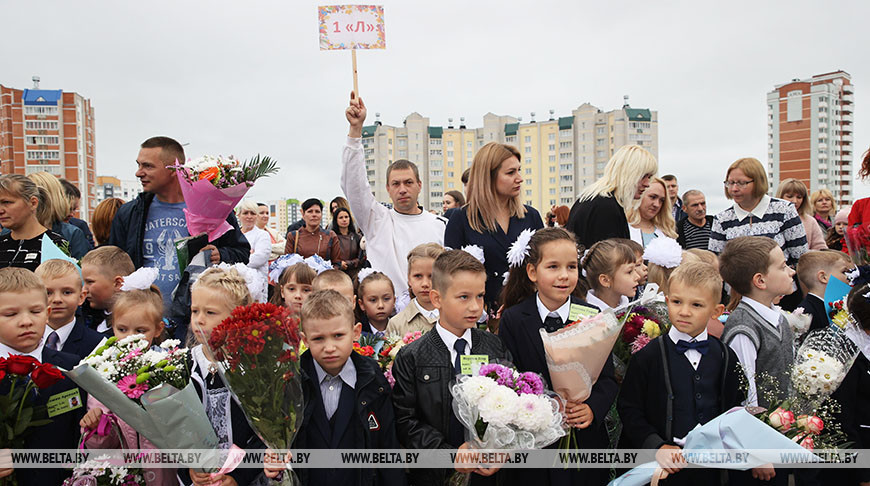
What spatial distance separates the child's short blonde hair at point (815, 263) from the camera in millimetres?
4262

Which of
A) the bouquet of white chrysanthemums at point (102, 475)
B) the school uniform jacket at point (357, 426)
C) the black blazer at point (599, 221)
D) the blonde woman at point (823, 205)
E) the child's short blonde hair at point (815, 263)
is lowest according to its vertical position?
the bouquet of white chrysanthemums at point (102, 475)

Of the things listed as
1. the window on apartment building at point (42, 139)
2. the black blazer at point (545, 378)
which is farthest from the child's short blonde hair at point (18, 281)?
the window on apartment building at point (42, 139)

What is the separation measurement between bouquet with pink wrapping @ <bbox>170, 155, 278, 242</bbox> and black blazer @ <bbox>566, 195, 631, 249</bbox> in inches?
99.2

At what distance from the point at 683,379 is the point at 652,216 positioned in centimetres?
300

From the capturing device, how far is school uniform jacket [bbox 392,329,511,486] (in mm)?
2660

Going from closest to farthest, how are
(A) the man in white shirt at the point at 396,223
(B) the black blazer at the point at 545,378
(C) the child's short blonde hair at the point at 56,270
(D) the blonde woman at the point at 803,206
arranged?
(B) the black blazer at the point at 545,378
(C) the child's short blonde hair at the point at 56,270
(A) the man in white shirt at the point at 396,223
(D) the blonde woman at the point at 803,206

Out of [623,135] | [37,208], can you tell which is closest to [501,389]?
[37,208]

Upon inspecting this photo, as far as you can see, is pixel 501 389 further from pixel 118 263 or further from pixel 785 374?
pixel 118 263

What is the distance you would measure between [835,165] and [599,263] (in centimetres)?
4737

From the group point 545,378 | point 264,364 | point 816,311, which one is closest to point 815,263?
point 816,311

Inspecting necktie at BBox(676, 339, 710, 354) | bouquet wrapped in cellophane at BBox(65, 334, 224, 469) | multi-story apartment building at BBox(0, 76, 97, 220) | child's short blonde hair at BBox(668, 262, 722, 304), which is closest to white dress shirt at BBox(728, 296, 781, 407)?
necktie at BBox(676, 339, 710, 354)

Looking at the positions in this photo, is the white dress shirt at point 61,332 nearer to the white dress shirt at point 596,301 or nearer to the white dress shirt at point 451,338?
the white dress shirt at point 451,338

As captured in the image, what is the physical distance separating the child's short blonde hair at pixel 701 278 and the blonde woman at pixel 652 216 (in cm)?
238

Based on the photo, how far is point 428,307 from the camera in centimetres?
409
